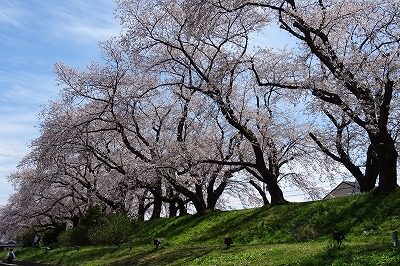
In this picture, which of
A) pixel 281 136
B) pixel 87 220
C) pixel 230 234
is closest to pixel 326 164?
pixel 281 136

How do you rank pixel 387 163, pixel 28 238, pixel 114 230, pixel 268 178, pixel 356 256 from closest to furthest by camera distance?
pixel 356 256, pixel 387 163, pixel 268 178, pixel 114 230, pixel 28 238

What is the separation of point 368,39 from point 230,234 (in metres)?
9.45

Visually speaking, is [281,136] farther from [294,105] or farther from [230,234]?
[230,234]

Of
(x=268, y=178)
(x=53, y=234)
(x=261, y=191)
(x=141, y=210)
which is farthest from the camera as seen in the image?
(x=53, y=234)

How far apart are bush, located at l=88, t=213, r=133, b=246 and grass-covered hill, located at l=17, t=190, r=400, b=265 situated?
0.82 meters

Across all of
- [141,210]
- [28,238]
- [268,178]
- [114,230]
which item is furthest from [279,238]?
[28,238]

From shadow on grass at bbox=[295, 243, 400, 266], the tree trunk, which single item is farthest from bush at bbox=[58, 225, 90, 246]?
shadow on grass at bbox=[295, 243, 400, 266]

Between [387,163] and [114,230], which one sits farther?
[114,230]

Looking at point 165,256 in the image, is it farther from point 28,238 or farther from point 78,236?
point 28,238

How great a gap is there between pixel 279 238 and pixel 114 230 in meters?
11.6

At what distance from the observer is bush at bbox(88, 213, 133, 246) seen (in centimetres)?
2792

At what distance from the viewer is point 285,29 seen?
1936 cm

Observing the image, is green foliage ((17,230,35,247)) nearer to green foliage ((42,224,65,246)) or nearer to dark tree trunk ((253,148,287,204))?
green foliage ((42,224,65,246))

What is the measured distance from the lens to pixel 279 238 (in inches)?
751
